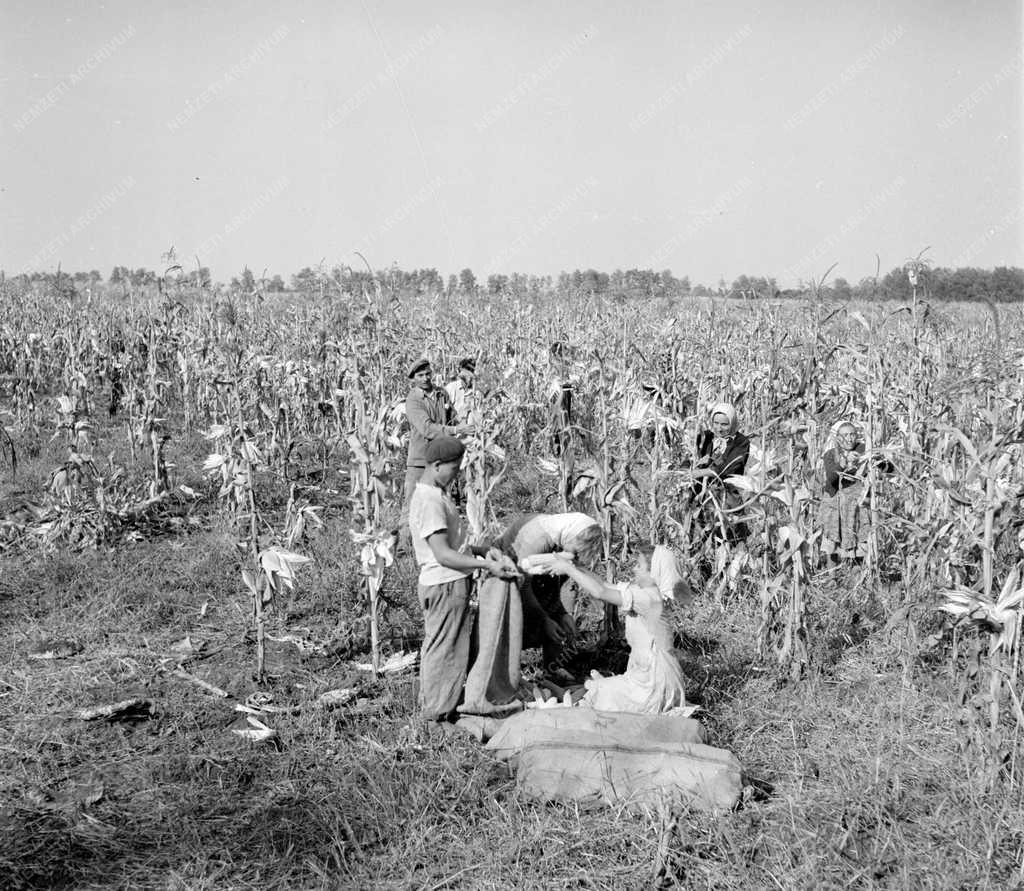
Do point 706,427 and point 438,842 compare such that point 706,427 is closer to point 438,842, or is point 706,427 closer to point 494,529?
point 494,529

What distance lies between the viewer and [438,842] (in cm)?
329

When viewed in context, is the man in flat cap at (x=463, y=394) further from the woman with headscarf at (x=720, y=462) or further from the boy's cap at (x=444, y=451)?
the boy's cap at (x=444, y=451)

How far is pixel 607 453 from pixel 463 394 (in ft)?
8.64

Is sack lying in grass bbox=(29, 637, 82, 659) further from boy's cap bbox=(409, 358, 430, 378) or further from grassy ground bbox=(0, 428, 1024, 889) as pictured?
boy's cap bbox=(409, 358, 430, 378)

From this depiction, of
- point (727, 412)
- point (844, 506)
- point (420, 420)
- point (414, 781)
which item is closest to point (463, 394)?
point (420, 420)

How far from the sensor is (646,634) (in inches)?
154

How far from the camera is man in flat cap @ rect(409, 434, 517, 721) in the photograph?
395cm

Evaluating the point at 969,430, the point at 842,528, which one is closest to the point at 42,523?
the point at 842,528

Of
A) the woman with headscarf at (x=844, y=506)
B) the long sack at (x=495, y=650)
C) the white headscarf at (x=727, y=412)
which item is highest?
the white headscarf at (x=727, y=412)

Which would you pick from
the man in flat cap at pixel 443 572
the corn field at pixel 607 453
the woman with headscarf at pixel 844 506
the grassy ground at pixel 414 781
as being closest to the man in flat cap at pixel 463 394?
the corn field at pixel 607 453

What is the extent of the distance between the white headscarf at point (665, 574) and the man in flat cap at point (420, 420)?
7.47ft

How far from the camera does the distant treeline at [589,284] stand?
9176mm

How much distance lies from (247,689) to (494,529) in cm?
197

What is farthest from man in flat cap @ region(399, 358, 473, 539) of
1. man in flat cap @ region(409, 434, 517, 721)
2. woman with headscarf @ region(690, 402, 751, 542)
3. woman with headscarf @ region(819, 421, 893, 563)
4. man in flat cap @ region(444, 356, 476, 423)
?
woman with headscarf @ region(819, 421, 893, 563)
